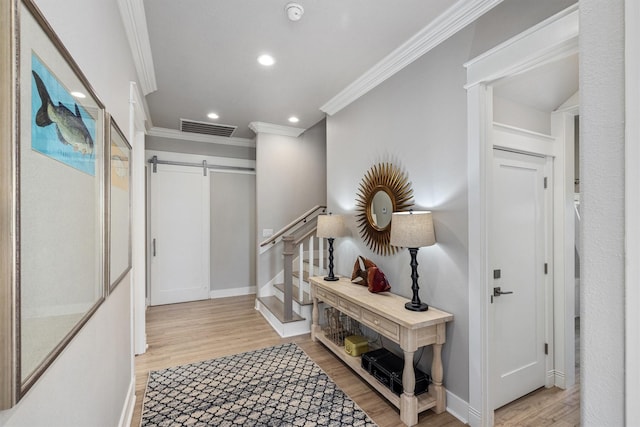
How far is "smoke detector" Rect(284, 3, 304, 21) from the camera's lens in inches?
76.6

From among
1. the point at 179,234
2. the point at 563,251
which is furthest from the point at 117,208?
the point at 179,234

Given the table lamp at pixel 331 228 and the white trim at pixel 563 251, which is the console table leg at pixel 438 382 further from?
the table lamp at pixel 331 228

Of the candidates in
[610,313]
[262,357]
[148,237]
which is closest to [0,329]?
[610,313]

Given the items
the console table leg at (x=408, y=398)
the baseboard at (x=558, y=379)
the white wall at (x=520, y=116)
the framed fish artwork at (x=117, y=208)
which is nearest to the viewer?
the framed fish artwork at (x=117, y=208)

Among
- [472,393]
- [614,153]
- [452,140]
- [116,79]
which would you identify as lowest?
[472,393]

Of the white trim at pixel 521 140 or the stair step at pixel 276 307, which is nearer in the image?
the white trim at pixel 521 140

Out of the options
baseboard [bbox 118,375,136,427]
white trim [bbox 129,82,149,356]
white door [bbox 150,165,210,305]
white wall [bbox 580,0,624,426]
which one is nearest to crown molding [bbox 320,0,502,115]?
white wall [bbox 580,0,624,426]

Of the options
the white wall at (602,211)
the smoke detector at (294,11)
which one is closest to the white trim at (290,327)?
the smoke detector at (294,11)

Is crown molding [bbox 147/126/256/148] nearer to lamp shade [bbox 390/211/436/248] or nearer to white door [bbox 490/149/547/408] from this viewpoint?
lamp shade [bbox 390/211/436/248]

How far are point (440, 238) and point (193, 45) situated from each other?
2410 millimetres

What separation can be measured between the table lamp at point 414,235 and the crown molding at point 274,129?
2.83m

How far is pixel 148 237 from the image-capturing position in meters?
4.55

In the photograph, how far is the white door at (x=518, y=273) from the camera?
2.22 metres

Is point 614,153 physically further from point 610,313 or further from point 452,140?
point 452,140
